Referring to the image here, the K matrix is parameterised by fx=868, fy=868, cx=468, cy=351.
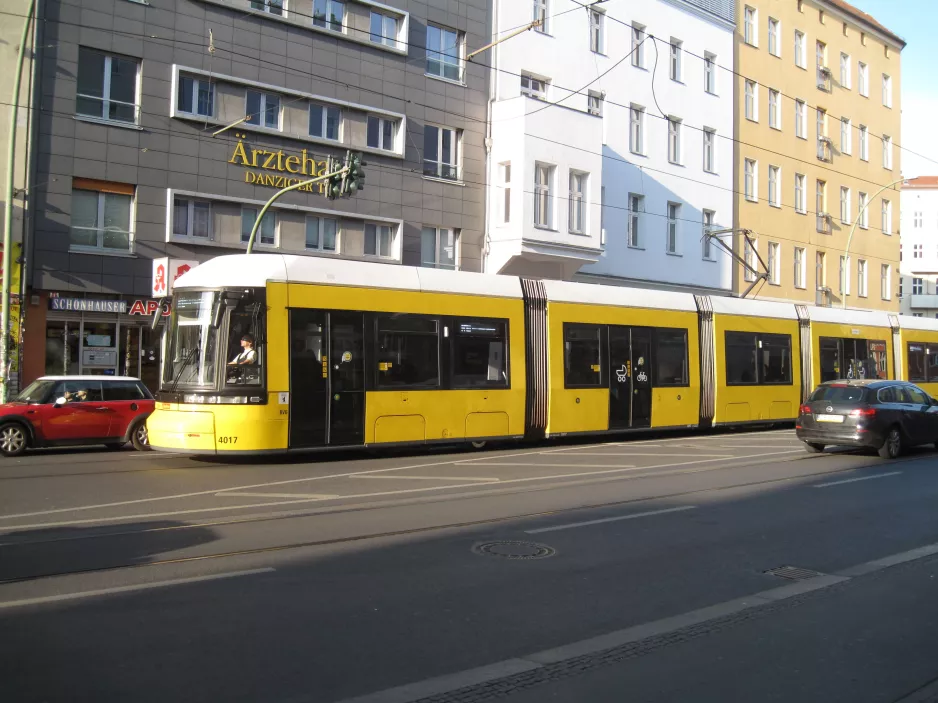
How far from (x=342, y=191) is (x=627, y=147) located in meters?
17.8

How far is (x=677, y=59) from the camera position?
121 feet

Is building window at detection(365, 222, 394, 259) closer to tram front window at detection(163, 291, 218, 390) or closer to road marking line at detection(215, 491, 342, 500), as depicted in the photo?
tram front window at detection(163, 291, 218, 390)

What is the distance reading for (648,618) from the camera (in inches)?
242

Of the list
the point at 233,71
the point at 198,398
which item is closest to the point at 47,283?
the point at 233,71

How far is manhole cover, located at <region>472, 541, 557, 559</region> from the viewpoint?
798cm

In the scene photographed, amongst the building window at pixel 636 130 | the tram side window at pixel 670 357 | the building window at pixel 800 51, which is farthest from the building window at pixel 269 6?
the building window at pixel 800 51

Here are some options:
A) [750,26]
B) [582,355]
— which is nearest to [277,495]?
[582,355]

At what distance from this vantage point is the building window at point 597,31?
3294 cm

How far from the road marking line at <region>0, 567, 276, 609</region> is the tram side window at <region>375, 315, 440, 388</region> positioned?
335 inches

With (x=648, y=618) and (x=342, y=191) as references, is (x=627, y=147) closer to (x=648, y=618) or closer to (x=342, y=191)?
(x=342, y=191)

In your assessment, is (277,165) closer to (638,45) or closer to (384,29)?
(384,29)

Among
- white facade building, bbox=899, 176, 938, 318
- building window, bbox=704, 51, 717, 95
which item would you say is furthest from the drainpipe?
white facade building, bbox=899, 176, 938, 318

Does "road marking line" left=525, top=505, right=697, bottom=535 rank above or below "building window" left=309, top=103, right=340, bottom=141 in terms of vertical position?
below

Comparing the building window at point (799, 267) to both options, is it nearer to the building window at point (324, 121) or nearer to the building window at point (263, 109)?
the building window at point (324, 121)
